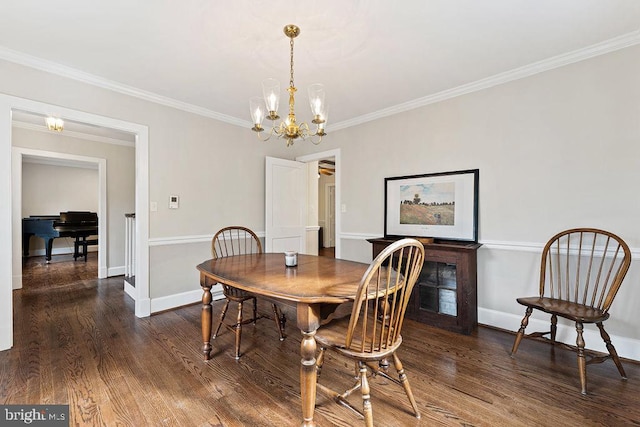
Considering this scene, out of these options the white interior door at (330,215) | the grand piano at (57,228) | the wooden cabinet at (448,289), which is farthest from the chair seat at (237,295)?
the white interior door at (330,215)

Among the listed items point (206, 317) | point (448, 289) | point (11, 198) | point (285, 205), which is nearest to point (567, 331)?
point (448, 289)

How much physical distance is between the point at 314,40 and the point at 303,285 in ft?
5.74

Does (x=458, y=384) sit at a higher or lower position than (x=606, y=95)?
lower

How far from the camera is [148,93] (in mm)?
3100

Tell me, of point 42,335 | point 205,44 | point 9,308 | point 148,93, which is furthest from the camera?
point 148,93

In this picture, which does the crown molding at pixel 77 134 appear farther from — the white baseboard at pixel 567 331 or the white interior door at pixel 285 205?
the white baseboard at pixel 567 331

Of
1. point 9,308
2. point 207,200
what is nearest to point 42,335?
point 9,308

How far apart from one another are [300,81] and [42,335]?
129 inches

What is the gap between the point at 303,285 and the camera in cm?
159

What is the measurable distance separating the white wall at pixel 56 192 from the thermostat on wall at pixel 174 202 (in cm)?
628

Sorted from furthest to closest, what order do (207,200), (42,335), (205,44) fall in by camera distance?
(207,200) → (42,335) → (205,44)

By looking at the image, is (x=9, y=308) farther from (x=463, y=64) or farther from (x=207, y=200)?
(x=463, y=64)

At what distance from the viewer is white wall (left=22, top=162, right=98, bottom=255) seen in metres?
6.98

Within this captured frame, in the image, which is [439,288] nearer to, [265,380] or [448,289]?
[448,289]
